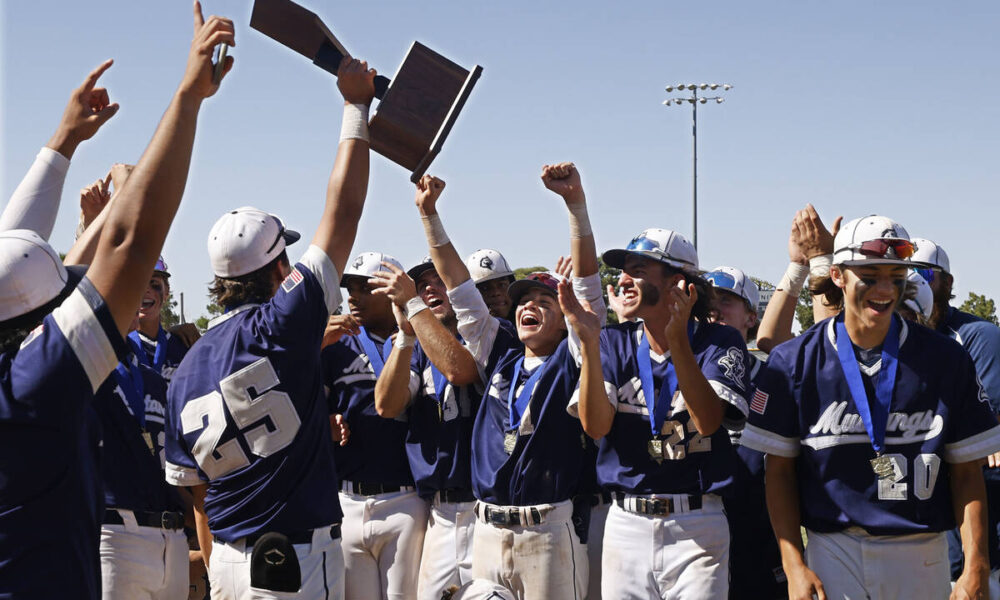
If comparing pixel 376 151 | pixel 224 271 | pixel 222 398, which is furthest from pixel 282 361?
pixel 376 151

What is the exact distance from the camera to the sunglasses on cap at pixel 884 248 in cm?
448

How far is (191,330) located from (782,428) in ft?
14.0

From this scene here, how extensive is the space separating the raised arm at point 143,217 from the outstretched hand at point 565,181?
3.30 meters

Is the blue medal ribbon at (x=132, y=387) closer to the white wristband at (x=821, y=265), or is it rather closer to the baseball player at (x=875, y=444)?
the baseball player at (x=875, y=444)

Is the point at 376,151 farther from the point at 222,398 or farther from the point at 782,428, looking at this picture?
the point at 782,428

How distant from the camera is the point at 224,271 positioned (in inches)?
171

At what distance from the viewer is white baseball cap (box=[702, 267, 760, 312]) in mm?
7008

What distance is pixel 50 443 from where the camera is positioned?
8.87 feet

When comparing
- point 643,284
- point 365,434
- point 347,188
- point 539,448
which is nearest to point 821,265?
point 643,284

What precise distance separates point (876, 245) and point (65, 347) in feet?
11.8

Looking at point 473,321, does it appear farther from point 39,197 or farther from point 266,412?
point 39,197

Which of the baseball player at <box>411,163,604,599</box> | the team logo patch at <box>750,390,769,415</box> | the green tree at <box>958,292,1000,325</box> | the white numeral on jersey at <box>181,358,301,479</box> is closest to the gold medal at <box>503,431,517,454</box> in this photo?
the baseball player at <box>411,163,604,599</box>

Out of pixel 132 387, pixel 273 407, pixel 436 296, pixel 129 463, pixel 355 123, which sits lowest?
pixel 129 463

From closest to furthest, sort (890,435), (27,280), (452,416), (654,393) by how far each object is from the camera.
Answer: (27,280) < (890,435) < (654,393) < (452,416)
